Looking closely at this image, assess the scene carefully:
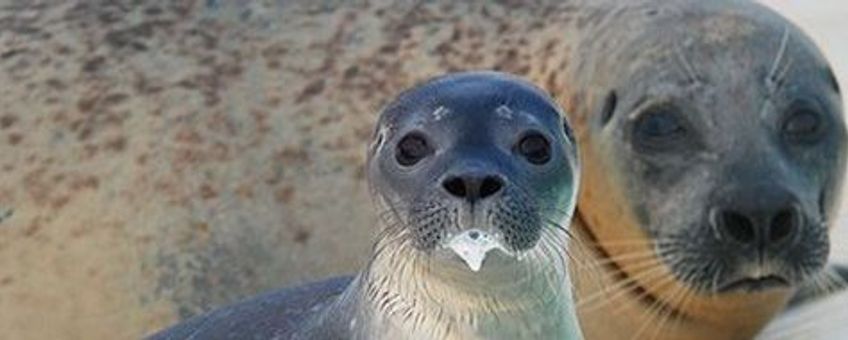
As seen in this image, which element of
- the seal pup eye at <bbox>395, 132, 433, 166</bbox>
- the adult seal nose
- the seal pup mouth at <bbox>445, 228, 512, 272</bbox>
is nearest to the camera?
the seal pup mouth at <bbox>445, 228, 512, 272</bbox>

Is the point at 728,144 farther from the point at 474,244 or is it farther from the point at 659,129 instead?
the point at 474,244

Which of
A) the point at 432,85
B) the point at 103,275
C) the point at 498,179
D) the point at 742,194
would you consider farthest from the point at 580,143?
the point at 498,179

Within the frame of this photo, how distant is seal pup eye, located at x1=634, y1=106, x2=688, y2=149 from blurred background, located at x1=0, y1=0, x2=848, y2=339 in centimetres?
69

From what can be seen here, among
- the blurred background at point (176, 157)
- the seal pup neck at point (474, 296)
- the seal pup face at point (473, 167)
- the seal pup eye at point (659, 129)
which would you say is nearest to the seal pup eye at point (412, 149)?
the seal pup face at point (473, 167)

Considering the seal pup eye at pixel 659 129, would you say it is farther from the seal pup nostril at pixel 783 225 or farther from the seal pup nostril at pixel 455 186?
the seal pup nostril at pixel 455 186

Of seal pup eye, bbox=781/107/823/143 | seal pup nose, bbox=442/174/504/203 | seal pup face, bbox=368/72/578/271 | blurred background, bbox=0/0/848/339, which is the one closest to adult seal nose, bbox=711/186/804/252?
seal pup eye, bbox=781/107/823/143

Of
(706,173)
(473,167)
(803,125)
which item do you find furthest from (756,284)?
(473,167)

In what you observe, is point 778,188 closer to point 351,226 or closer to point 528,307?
point 351,226

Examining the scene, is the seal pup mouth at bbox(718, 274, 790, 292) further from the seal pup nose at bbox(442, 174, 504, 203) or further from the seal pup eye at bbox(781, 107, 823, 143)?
the seal pup nose at bbox(442, 174, 504, 203)

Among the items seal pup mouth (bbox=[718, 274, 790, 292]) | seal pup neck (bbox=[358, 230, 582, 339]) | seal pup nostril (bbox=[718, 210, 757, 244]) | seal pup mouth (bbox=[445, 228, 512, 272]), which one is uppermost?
seal pup mouth (bbox=[445, 228, 512, 272])

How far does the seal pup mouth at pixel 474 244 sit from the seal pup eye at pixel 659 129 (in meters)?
2.15

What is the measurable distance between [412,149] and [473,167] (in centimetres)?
22

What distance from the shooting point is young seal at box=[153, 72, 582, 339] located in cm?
384

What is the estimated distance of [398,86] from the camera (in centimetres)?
644
